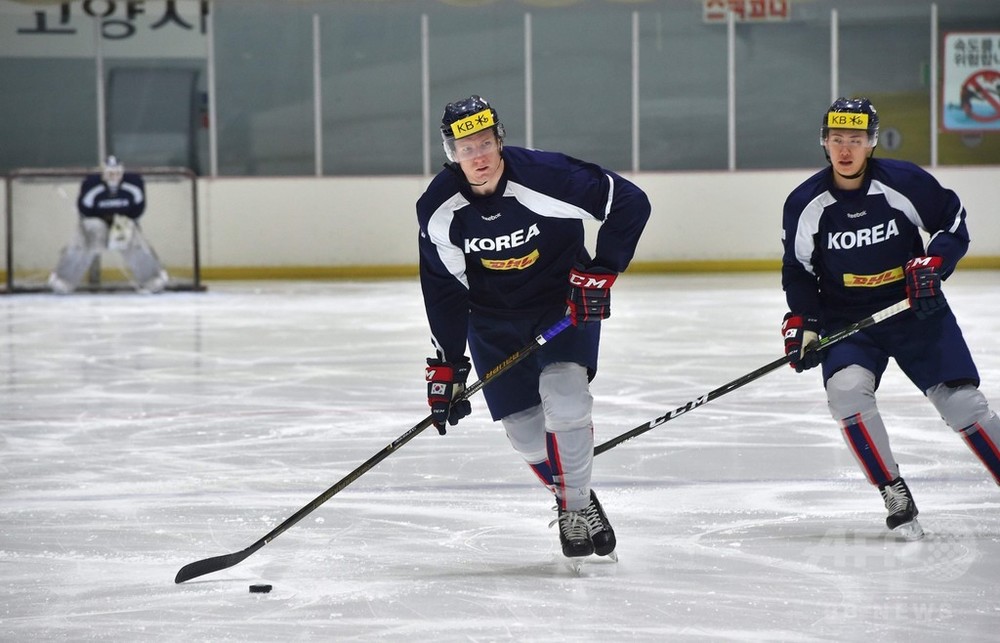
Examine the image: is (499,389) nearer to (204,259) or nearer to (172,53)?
(204,259)

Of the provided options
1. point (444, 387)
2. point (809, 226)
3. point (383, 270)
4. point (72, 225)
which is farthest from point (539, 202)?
point (383, 270)

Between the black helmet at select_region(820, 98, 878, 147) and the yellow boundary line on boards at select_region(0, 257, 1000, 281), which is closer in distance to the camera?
the black helmet at select_region(820, 98, 878, 147)

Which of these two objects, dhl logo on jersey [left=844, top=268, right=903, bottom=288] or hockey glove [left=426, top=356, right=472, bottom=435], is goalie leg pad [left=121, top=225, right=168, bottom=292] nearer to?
hockey glove [left=426, top=356, right=472, bottom=435]

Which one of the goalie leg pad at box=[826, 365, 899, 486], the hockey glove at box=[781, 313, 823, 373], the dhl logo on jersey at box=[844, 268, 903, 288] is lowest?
the goalie leg pad at box=[826, 365, 899, 486]

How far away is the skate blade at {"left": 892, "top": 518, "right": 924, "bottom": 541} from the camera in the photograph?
2932mm

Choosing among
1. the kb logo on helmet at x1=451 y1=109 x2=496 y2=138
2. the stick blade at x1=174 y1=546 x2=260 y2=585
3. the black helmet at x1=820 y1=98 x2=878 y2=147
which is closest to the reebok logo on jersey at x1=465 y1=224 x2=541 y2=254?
the kb logo on helmet at x1=451 y1=109 x2=496 y2=138

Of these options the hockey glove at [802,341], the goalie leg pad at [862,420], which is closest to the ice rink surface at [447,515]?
the goalie leg pad at [862,420]

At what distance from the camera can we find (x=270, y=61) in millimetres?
13273

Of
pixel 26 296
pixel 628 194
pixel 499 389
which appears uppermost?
pixel 628 194

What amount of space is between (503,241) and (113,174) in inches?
346

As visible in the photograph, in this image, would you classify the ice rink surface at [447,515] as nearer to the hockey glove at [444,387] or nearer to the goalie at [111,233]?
the hockey glove at [444,387]

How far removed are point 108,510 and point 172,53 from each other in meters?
10.3

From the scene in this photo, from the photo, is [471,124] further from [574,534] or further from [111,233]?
[111,233]

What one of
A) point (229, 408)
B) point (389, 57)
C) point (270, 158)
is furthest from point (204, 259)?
point (229, 408)
